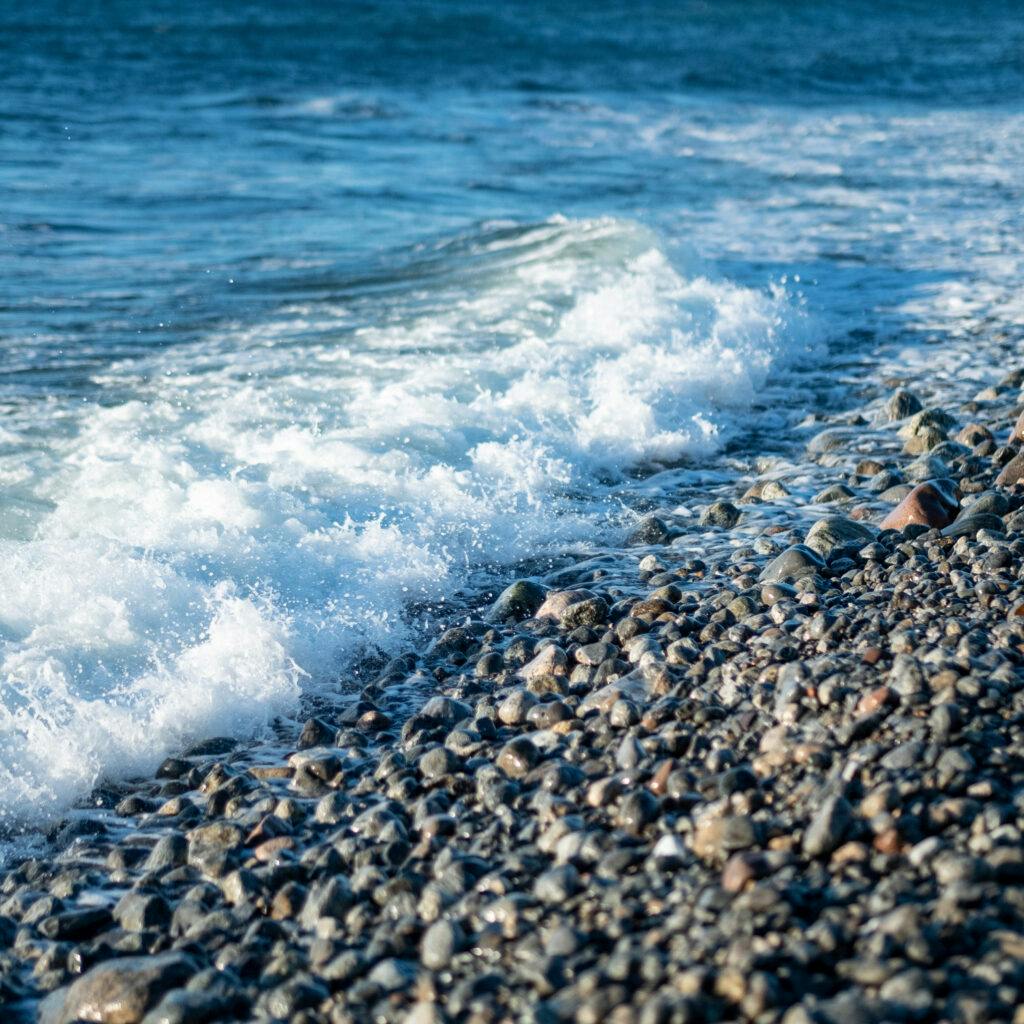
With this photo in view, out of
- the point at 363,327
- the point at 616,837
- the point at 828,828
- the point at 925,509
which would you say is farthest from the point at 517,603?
the point at 363,327

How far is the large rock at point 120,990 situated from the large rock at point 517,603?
85.9 inches

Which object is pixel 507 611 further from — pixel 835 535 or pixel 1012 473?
pixel 1012 473

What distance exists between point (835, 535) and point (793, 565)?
0.39 meters

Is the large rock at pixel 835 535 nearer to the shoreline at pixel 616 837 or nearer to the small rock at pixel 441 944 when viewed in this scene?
the shoreline at pixel 616 837

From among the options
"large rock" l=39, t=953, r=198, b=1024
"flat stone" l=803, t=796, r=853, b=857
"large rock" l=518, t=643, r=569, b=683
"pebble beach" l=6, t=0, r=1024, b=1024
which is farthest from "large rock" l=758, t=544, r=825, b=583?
"large rock" l=39, t=953, r=198, b=1024

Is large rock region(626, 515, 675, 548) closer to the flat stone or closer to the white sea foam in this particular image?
the white sea foam

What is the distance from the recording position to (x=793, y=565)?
482cm

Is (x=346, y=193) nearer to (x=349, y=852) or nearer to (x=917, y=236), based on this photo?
(x=917, y=236)

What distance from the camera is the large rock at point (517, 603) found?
495 centimetres

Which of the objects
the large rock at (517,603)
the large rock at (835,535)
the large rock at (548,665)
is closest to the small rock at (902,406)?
the large rock at (835,535)

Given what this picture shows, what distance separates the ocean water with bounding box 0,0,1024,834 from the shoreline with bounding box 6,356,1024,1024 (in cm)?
56

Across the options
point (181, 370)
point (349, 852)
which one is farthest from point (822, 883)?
point (181, 370)

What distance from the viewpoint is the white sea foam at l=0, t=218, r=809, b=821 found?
4.46 m

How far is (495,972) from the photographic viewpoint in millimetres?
2768
